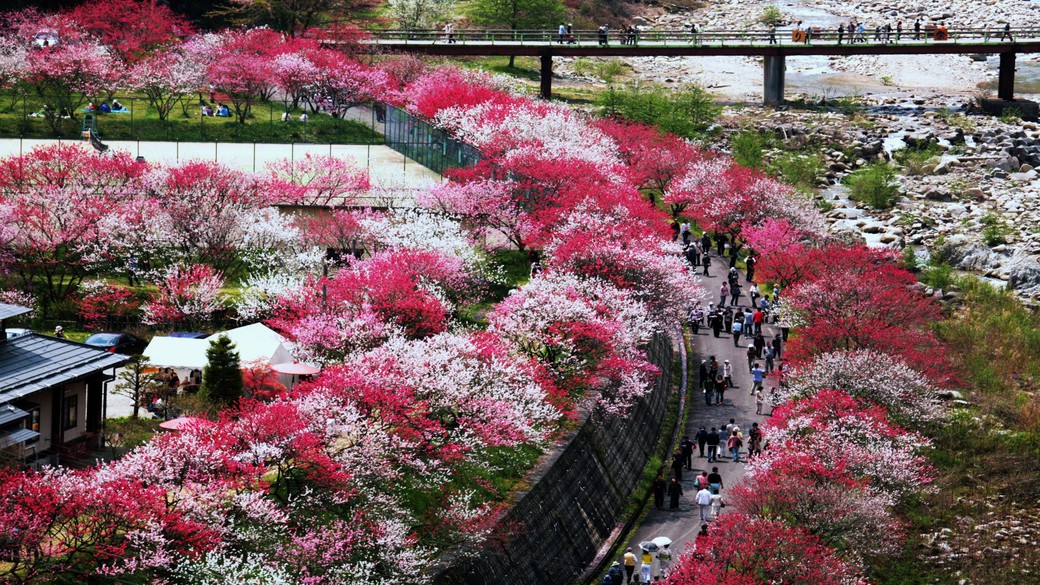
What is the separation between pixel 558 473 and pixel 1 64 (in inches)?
1972

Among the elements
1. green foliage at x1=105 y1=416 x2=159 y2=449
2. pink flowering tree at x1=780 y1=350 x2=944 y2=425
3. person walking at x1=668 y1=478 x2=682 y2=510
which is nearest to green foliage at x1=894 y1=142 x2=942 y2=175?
pink flowering tree at x1=780 y1=350 x2=944 y2=425

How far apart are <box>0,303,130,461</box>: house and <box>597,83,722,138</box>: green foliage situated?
5487 cm

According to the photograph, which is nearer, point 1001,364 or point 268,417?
point 268,417

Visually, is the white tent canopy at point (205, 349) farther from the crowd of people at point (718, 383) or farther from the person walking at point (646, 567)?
the person walking at point (646, 567)

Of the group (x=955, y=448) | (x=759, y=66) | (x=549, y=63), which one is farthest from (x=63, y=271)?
(x=759, y=66)

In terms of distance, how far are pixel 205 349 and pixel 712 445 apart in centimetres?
1532

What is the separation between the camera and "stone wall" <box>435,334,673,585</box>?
122 ft

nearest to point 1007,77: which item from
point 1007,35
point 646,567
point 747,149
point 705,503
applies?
point 1007,35

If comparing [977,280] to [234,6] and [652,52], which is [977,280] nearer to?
[652,52]

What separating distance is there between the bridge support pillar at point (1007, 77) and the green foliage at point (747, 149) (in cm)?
2370

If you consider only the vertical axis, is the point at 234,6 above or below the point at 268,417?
above

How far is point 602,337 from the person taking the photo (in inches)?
1858

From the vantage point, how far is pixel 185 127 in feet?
256

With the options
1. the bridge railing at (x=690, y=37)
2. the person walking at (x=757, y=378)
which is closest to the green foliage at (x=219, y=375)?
the person walking at (x=757, y=378)
